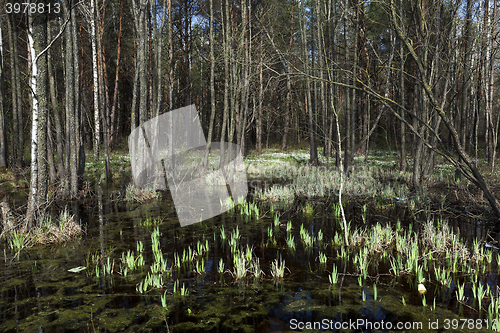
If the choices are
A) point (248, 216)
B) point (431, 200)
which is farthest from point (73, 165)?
point (431, 200)

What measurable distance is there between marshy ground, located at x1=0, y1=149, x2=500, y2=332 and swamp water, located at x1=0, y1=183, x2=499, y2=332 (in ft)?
0.05

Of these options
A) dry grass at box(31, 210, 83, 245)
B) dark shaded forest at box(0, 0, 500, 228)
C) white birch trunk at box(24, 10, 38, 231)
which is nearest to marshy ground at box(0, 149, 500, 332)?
dry grass at box(31, 210, 83, 245)

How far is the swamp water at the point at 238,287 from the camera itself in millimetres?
3197

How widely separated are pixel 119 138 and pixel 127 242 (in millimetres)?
22340

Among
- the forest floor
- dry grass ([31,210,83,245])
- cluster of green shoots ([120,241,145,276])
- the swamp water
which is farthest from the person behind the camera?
the forest floor

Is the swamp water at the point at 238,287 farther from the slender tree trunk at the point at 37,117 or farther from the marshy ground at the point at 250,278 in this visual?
the slender tree trunk at the point at 37,117

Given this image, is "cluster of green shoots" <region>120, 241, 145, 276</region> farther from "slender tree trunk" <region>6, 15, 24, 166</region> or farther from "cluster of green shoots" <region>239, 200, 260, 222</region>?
→ "slender tree trunk" <region>6, 15, 24, 166</region>

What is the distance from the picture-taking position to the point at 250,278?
4230 mm

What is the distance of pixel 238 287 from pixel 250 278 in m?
0.31

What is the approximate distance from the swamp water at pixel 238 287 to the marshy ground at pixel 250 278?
17 millimetres

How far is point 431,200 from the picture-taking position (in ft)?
25.6

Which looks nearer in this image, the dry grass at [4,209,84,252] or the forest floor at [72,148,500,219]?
the dry grass at [4,209,84,252]

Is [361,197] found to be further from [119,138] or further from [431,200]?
[119,138]

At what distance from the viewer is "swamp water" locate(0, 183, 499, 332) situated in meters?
3.20
